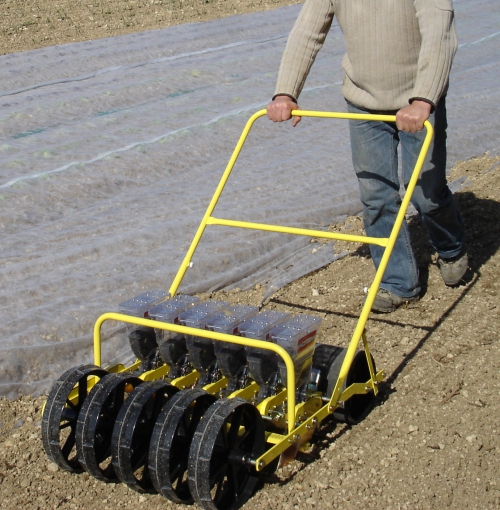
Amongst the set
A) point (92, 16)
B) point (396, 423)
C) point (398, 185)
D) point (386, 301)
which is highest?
point (398, 185)

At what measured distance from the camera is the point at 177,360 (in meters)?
3.03

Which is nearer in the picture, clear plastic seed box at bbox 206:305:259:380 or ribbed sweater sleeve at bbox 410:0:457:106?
clear plastic seed box at bbox 206:305:259:380

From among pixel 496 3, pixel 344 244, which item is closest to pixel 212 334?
pixel 344 244

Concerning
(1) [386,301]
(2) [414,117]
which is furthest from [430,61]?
(1) [386,301]

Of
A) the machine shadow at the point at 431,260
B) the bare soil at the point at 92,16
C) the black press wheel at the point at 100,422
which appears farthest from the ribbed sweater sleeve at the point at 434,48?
the bare soil at the point at 92,16

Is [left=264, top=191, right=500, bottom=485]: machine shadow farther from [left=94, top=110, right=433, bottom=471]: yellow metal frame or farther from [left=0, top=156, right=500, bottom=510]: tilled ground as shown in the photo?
[left=94, top=110, right=433, bottom=471]: yellow metal frame

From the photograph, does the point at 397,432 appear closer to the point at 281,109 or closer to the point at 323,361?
the point at 323,361

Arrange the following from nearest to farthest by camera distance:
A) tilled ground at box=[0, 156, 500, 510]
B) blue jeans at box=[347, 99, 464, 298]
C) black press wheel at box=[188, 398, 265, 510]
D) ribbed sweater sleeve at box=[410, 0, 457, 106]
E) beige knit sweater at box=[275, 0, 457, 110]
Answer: black press wheel at box=[188, 398, 265, 510] < tilled ground at box=[0, 156, 500, 510] < ribbed sweater sleeve at box=[410, 0, 457, 106] < beige knit sweater at box=[275, 0, 457, 110] < blue jeans at box=[347, 99, 464, 298]

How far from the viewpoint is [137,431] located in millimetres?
2617

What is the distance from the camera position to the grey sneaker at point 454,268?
422cm

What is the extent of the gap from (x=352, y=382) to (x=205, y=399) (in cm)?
69

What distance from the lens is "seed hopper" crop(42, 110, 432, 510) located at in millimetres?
2516

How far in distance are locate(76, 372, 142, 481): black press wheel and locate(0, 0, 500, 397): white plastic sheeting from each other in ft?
2.83

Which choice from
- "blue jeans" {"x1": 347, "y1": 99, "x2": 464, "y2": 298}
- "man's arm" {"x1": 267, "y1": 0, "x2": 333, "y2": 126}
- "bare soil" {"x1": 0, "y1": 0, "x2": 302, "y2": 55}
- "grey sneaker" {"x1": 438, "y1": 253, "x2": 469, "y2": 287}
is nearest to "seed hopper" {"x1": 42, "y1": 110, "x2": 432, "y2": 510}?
"man's arm" {"x1": 267, "y1": 0, "x2": 333, "y2": 126}
